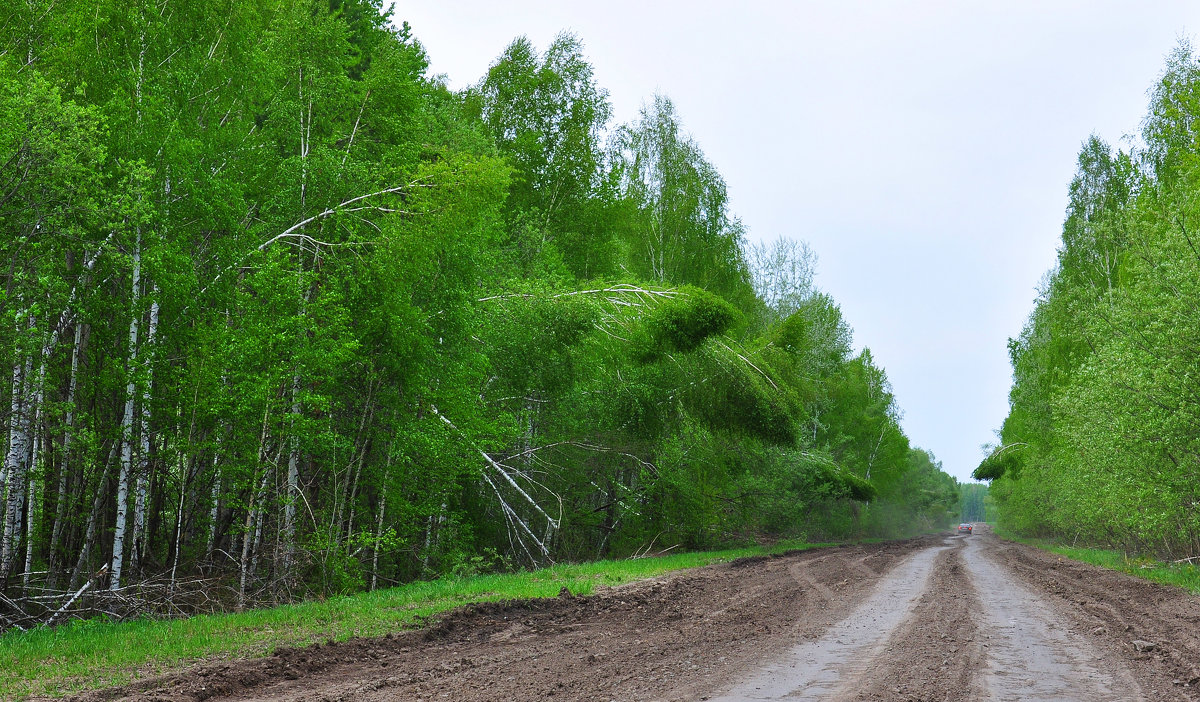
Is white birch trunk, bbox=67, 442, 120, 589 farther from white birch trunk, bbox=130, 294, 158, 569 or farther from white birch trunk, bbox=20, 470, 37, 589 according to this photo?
white birch trunk, bbox=20, 470, 37, 589

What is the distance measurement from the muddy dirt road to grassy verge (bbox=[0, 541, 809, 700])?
20.1 inches

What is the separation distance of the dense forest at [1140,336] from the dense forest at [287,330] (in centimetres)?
40

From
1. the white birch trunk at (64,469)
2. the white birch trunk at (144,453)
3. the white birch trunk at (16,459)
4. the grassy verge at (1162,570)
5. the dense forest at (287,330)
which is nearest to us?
the white birch trunk at (16,459)

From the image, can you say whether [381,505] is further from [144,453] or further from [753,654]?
[753,654]

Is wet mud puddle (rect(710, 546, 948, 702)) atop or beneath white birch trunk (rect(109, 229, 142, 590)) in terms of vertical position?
beneath

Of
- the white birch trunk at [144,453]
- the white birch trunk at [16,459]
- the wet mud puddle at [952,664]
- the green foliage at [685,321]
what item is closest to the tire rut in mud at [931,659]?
the wet mud puddle at [952,664]

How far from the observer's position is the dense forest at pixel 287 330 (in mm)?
9320

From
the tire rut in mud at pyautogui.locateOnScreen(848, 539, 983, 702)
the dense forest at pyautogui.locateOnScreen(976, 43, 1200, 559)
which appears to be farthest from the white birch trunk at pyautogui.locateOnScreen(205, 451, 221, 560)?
the dense forest at pyautogui.locateOnScreen(976, 43, 1200, 559)

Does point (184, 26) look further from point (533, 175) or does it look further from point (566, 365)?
point (533, 175)

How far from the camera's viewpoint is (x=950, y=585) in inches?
571

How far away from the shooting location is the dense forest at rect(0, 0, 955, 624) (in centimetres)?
932

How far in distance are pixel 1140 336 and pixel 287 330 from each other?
14.5 metres

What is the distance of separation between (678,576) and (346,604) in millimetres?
7005

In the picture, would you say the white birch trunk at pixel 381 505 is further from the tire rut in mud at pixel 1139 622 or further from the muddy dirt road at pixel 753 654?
the tire rut in mud at pixel 1139 622
